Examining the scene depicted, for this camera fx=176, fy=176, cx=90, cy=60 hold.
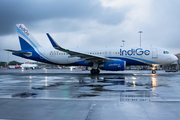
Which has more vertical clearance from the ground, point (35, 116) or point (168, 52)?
point (168, 52)

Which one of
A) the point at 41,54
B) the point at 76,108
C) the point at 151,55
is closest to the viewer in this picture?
the point at 76,108

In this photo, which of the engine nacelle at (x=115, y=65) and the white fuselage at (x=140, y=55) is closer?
the engine nacelle at (x=115, y=65)

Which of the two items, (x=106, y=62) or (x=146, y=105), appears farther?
(x=106, y=62)

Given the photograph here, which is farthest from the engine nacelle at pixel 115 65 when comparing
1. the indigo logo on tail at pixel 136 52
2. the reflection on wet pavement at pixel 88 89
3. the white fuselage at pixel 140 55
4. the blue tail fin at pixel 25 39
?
the blue tail fin at pixel 25 39

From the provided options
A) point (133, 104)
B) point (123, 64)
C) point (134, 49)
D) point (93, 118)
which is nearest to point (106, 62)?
point (123, 64)

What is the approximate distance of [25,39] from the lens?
28844 mm

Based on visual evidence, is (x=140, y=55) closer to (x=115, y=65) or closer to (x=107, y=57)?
(x=115, y=65)

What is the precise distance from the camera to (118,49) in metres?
25.0

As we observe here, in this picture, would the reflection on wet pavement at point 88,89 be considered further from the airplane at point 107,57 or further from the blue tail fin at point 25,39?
the blue tail fin at point 25,39

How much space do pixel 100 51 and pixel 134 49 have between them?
15.8ft

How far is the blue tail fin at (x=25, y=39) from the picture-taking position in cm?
2880

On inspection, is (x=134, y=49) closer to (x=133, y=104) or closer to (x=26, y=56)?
(x=26, y=56)

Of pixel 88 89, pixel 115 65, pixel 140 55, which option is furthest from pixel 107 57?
pixel 88 89

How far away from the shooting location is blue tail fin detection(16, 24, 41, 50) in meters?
28.8
